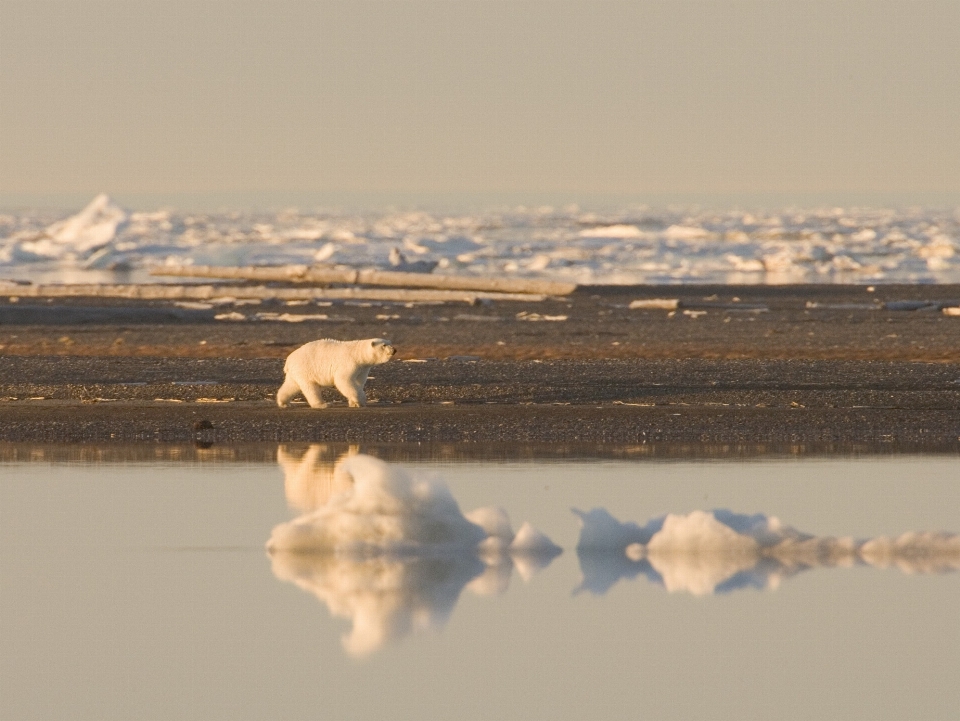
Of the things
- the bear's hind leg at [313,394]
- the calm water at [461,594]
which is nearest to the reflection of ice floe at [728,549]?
the calm water at [461,594]

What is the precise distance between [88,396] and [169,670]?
9899 millimetres

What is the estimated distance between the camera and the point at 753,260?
177 feet

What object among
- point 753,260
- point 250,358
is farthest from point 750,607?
point 753,260

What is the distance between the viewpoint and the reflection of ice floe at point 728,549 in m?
8.12

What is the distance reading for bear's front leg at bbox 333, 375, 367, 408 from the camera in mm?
14852

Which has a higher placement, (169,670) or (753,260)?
(753,260)

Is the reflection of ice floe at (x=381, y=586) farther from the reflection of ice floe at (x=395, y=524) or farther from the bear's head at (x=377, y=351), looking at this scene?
the bear's head at (x=377, y=351)

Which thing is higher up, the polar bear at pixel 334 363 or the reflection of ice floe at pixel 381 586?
the polar bear at pixel 334 363

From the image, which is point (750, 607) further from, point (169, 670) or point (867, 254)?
point (867, 254)

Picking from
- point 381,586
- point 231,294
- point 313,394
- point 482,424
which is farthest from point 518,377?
point 231,294

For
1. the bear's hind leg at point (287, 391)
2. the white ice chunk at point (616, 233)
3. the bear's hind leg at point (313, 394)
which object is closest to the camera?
the bear's hind leg at point (313, 394)

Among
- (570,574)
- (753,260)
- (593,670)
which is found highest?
(753,260)

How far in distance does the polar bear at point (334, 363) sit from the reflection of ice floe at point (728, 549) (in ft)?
20.7

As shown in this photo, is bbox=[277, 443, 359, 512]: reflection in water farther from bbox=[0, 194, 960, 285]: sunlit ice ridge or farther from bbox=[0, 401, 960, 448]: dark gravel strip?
bbox=[0, 194, 960, 285]: sunlit ice ridge
